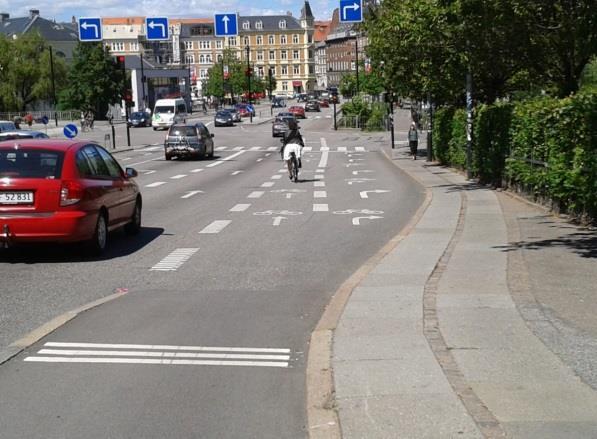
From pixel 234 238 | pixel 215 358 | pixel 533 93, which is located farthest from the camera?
pixel 533 93

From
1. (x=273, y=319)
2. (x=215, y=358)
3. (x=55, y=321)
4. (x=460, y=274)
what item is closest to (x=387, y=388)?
(x=215, y=358)

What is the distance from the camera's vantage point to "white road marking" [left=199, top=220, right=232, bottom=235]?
1563cm

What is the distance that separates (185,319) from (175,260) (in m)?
3.87

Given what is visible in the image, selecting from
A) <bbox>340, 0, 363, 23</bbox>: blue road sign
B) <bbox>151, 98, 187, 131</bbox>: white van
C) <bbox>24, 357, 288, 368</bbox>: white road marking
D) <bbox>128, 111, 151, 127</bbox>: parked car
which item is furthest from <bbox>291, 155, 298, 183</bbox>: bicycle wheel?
<bbox>128, 111, 151, 127</bbox>: parked car

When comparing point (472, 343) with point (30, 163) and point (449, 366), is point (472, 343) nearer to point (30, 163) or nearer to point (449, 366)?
point (449, 366)

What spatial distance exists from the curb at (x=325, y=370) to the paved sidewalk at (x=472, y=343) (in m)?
0.07

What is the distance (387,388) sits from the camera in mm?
5844

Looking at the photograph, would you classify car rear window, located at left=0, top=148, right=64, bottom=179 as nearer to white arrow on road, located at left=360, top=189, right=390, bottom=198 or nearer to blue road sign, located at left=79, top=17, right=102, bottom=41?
white arrow on road, located at left=360, top=189, right=390, bottom=198

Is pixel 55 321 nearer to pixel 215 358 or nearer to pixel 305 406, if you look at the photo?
pixel 215 358

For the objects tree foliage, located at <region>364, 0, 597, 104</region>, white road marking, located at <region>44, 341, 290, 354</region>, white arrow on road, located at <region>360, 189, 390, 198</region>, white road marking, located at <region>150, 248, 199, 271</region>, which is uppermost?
tree foliage, located at <region>364, 0, 597, 104</region>

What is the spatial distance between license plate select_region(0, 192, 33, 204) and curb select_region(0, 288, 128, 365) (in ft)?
8.95

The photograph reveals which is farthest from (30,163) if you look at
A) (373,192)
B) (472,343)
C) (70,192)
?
(373,192)

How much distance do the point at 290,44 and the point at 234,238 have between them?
180715mm

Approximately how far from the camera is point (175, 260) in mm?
12242
